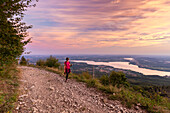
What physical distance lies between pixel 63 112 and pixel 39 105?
119 centimetres

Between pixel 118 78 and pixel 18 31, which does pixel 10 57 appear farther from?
pixel 118 78

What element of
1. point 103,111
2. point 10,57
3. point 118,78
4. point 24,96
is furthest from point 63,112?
point 118,78

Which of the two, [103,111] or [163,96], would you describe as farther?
[163,96]

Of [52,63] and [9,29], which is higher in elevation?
[9,29]

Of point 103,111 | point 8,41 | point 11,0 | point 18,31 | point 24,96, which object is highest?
point 11,0

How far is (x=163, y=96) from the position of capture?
5.62 meters

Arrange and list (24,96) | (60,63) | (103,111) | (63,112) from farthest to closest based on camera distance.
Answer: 1. (60,63)
2. (24,96)
3. (103,111)
4. (63,112)

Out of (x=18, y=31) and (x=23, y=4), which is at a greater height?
(x=23, y=4)

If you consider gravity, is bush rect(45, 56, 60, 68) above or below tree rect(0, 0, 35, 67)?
below

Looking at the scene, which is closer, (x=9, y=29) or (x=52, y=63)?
(x=9, y=29)

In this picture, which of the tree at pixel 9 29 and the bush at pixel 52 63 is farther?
the bush at pixel 52 63

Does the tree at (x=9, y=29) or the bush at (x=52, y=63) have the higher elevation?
the tree at (x=9, y=29)

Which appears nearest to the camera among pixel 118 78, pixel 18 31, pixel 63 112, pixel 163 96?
pixel 63 112

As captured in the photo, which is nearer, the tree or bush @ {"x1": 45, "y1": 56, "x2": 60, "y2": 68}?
the tree
